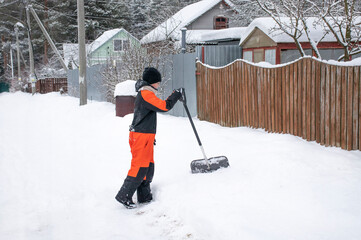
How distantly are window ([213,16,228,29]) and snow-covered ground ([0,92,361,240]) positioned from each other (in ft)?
85.2

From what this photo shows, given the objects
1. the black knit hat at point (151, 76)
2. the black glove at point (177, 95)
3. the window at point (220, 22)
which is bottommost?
the black glove at point (177, 95)

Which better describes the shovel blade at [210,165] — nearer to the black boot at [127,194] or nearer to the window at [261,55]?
the black boot at [127,194]

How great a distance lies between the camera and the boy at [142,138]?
4.84 m

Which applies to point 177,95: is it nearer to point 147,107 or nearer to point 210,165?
point 147,107

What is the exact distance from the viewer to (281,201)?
4332 mm

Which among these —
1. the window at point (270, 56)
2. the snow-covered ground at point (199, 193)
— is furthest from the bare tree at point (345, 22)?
the window at point (270, 56)

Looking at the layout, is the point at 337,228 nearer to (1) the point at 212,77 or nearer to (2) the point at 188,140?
(2) the point at 188,140

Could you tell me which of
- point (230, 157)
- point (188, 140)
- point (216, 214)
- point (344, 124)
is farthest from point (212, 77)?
point (216, 214)

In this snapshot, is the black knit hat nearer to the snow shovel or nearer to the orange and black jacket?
the orange and black jacket

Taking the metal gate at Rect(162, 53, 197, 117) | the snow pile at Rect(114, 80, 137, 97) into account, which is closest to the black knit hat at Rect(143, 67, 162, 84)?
the metal gate at Rect(162, 53, 197, 117)

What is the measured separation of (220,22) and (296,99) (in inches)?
1089

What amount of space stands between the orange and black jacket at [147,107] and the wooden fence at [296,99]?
245cm

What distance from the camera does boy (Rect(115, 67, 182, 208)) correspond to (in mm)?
4836

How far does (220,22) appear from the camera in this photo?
3300 centimetres
